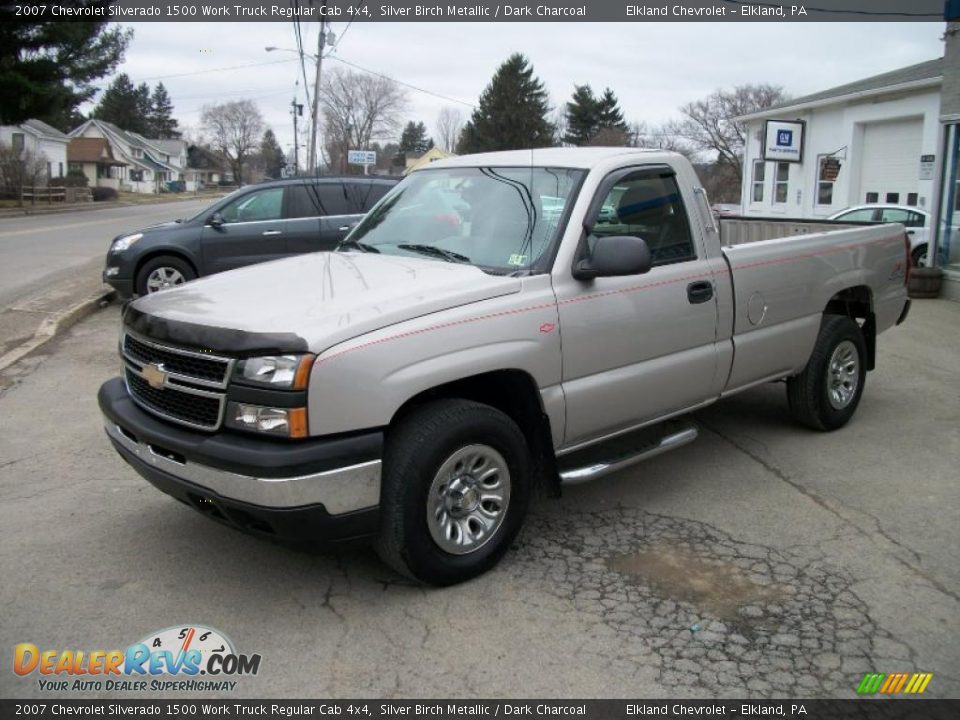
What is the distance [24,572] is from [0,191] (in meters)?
44.5

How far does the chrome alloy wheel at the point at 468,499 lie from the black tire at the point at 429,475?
0.8 inches

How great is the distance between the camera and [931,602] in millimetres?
3676

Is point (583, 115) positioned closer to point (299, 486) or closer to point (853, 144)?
point (853, 144)

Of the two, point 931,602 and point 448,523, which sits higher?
point 448,523

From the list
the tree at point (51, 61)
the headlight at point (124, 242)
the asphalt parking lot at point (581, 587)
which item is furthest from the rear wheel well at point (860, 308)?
the tree at point (51, 61)

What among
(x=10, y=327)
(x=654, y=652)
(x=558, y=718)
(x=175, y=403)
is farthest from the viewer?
(x=10, y=327)

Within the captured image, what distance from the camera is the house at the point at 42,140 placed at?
52731 millimetres

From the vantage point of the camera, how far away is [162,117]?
129 meters

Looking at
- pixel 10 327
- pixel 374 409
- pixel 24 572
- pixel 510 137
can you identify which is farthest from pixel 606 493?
pixel 510 137

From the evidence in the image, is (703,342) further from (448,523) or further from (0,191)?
(0,191)

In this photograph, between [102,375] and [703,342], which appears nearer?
[703,342]

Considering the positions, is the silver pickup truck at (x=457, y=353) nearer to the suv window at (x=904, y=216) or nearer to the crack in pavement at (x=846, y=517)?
the crack in pavement at (x=846, y=517)

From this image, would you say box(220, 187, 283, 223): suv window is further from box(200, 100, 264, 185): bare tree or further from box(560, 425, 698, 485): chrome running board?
box(200, 100, 264, 185): bare tree

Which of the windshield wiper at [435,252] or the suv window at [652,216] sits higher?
the suv window at [652,216]
